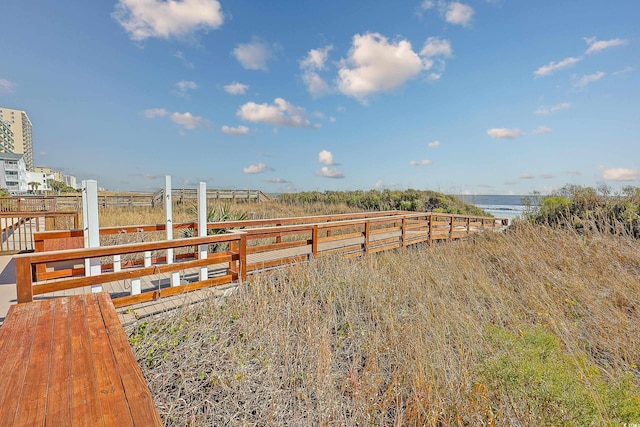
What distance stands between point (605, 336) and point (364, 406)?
9.93 feet

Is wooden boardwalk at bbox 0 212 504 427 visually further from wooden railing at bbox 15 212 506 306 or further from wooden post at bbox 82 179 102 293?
wooden post at bbox 82 179 102 293

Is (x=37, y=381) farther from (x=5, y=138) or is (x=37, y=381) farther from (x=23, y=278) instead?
(x=5, y=138)

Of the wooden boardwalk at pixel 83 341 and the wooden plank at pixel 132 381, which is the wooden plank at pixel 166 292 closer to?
the wooden boardwalk at pixel 83 341

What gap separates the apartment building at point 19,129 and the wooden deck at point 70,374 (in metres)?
125

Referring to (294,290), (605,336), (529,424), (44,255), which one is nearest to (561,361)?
(529,424)

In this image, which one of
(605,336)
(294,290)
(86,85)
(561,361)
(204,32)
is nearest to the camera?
(561,361)

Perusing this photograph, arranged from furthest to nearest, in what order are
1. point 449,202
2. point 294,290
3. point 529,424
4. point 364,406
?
point 449,202, point 294,290, point 364,406, point 529,424

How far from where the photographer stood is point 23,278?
8.67 ft

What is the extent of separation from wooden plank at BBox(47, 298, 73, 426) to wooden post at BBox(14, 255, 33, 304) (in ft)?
2.60

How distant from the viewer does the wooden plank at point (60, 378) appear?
1.21 meters

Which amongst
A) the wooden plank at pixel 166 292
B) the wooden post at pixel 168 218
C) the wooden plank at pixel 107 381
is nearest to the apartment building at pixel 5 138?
the wooden post at pixel 168 218

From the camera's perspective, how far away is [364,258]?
20.0ft

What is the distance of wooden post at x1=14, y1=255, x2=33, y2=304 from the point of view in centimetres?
260

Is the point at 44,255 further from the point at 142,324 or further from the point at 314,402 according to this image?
the point at 314,402
